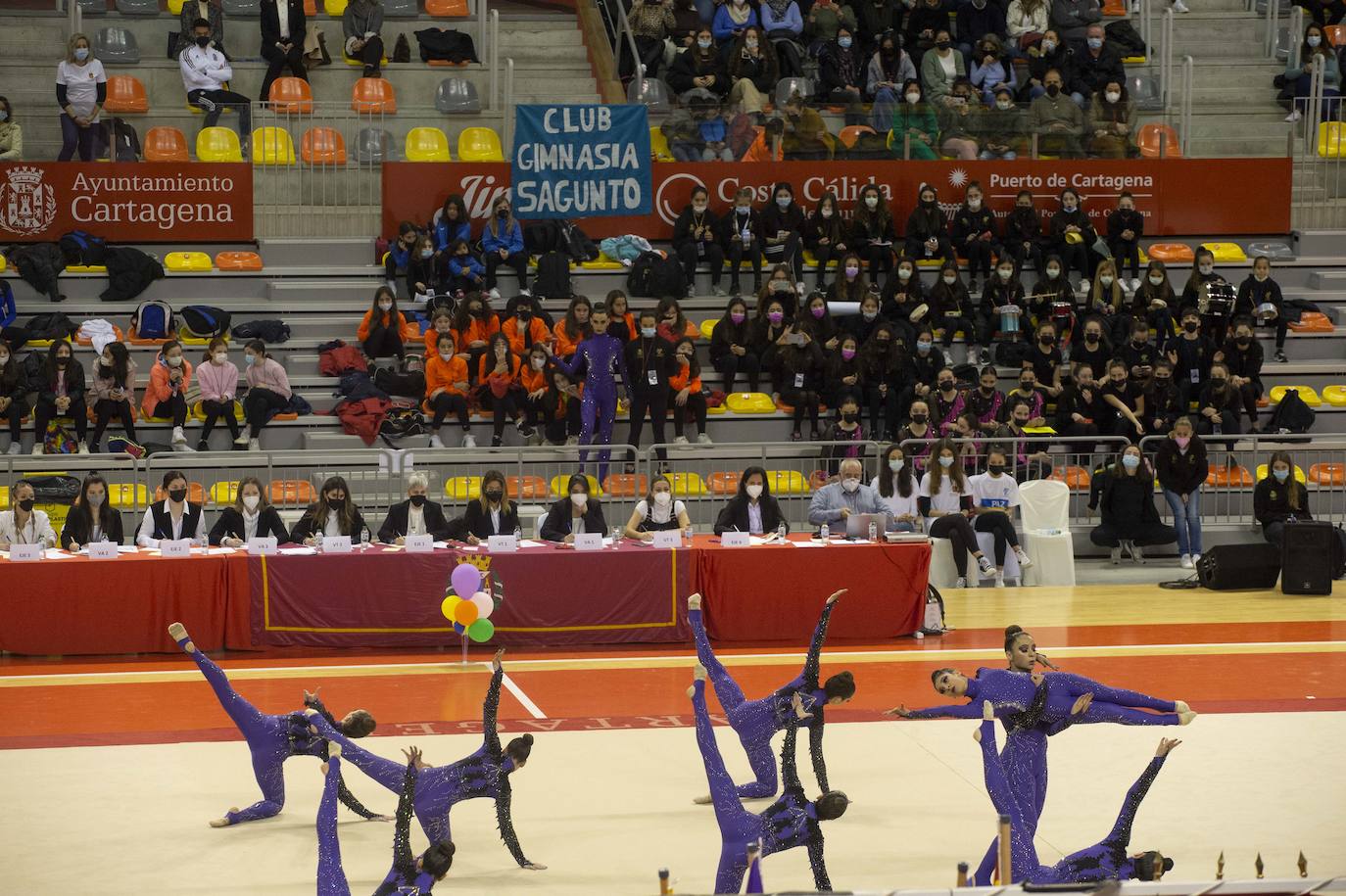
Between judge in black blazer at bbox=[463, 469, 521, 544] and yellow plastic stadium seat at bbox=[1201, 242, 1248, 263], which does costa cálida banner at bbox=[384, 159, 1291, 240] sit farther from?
judge in black blazer at bbox=[463, 469, 521, 544]

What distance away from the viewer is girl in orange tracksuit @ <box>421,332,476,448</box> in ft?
64.7

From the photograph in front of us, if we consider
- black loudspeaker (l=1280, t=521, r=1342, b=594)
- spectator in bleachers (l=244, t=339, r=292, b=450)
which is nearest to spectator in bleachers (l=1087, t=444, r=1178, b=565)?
black loudspeaker (l=1280, t=521, r=1342, b=594)

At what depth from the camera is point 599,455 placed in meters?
19.0

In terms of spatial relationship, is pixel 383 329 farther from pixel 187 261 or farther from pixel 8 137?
pixel 8 137

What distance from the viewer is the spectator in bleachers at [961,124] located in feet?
77.5

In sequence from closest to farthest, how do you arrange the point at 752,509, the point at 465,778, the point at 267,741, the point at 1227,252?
the point at 465,778
the point at 267,741
the point at 752,509
the point at 1227,252

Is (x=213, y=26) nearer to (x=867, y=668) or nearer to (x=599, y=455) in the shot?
(x=599, y=455)

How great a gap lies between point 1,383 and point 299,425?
3236 millimetres

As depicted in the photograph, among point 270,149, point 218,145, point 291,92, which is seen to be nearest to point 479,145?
point 291,92

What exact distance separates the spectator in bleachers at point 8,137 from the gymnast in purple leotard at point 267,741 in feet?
44.7

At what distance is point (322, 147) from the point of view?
23016 millimetres

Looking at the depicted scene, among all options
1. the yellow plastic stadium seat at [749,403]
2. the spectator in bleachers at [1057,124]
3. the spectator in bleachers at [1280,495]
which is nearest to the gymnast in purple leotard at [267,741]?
the yellow plastic stadium seat at [749,403]

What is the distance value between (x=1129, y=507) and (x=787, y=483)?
3.66m

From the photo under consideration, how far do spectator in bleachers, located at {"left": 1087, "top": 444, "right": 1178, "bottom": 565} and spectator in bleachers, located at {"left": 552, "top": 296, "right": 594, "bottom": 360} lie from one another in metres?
6.10
